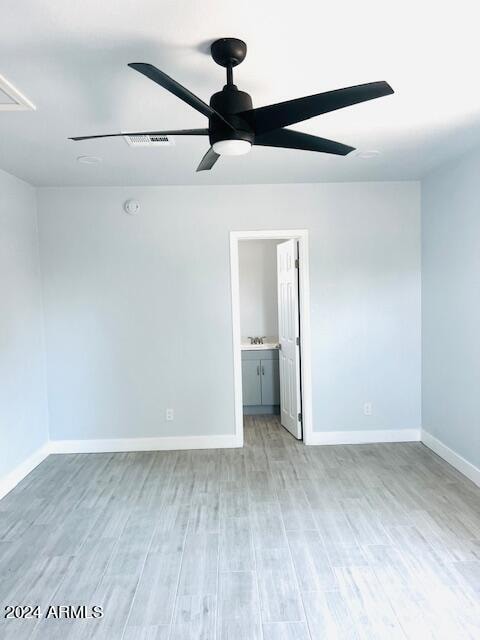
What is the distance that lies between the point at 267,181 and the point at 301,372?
75.3 inches

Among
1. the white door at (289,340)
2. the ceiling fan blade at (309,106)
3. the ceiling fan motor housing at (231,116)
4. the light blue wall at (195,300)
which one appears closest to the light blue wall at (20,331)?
the light blue wall at (195,300)

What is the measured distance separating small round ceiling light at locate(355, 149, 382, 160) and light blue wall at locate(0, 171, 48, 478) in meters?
2.91

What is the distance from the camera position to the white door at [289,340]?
4320 millimetres

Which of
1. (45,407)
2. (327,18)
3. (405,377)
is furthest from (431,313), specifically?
(45,407)

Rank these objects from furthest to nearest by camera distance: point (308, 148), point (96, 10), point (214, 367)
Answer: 1. point (214, 367)
2. point (308, 148)
3. point (96, 10)

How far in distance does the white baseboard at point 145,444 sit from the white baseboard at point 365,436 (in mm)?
844

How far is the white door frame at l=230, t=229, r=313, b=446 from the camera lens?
4168 millimetres

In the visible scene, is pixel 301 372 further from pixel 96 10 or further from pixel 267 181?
pixel 96 10

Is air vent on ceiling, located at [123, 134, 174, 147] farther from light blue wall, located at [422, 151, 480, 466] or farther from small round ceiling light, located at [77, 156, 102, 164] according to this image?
light blue wall, located at [422, 151, 480, 466]

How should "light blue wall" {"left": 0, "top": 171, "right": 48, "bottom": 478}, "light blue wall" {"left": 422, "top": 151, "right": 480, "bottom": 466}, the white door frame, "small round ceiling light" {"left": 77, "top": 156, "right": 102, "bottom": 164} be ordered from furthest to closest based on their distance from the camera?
the white door frame
"light blue wall" {"left": 0, "top": 171, "right": 48, "bottom": 478}
"light blue wall" {"left": 422, "top": 151, "right": 480, "bottom": 466}
"small round ceiling light" {"left": 77, "top": 156, "right": 102, "bottom": 164}

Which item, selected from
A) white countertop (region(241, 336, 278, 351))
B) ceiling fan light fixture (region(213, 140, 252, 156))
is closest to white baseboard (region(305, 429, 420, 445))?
white countertop (region(241, 336, 278, 351))

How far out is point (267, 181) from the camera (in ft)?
13.1

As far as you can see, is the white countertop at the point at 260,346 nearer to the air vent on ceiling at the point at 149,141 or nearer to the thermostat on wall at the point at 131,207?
→ the thermostat on wall at the point at 131,207

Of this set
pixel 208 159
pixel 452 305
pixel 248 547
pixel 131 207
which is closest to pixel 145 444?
pixel 248 547
